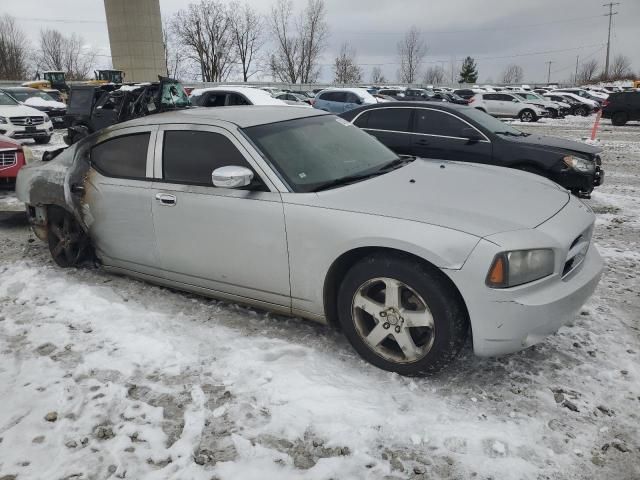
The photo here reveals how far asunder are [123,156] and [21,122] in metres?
13.0

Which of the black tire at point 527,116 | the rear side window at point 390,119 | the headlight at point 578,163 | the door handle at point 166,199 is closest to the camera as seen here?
the door handle at point 166,199

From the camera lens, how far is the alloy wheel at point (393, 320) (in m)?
2.85

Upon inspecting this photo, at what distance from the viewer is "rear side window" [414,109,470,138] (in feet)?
24.8

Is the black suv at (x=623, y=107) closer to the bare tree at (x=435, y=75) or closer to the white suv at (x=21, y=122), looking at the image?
the white suv at (x=21, y=122)

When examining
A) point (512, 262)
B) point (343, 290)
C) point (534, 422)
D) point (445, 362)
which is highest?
point (512, 262)

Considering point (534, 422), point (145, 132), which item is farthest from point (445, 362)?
point (145, 132)

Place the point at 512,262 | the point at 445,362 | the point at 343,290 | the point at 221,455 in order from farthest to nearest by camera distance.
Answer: the point at 343,290 < the point at 445,362 < the point at 512,262 < the point at 221,455

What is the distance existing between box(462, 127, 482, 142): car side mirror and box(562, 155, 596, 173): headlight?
4.06ft

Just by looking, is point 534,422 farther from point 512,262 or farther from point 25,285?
point 25,285

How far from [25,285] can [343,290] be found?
10.5ft

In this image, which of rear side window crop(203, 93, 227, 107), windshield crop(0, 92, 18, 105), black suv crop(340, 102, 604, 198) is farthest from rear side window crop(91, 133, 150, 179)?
windshield crop(0, 92, 18, 105)

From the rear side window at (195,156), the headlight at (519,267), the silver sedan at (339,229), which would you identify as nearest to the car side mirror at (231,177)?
the silver sedan at (339,229)

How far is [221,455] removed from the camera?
240 centimetres

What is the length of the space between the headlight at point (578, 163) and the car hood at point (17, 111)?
14.7 m
